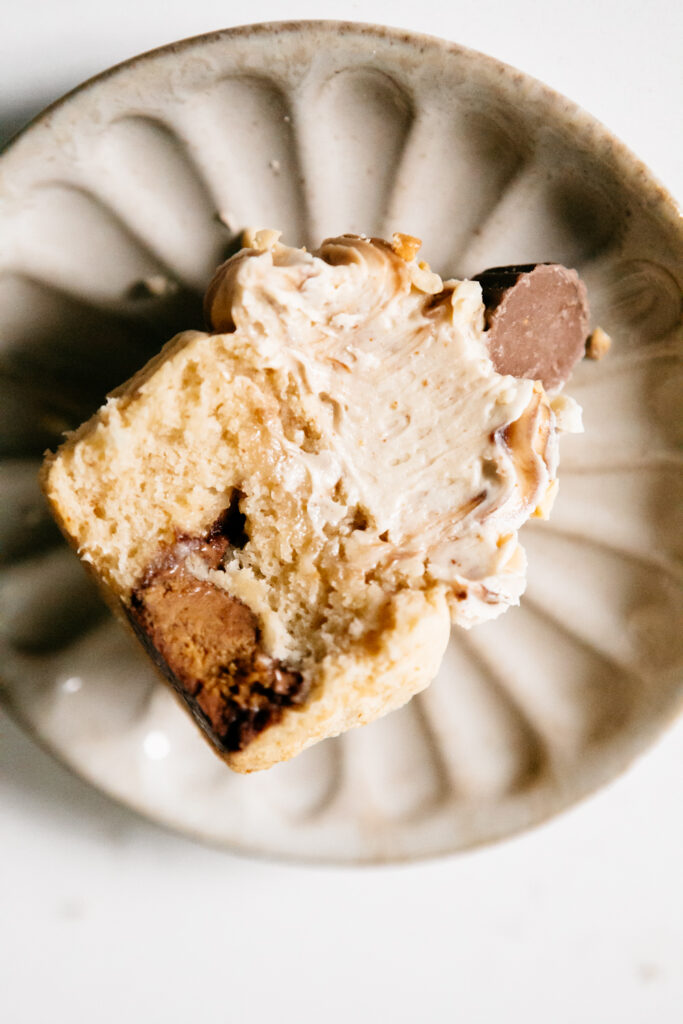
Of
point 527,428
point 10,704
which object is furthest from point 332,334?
point 10,704

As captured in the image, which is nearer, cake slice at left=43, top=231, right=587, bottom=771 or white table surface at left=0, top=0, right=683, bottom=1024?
cake slice at left=43, top=231, right=587, bottom=771

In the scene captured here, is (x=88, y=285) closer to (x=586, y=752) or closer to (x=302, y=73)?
(x=302, y=73)

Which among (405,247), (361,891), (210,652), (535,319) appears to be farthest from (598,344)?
(361,891)

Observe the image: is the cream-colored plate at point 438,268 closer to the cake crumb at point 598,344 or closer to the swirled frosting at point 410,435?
the cake crumb at point 598,344

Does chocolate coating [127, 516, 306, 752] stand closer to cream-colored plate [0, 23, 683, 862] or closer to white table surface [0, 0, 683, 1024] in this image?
cream-colored plate [0, 23, 683, 862]

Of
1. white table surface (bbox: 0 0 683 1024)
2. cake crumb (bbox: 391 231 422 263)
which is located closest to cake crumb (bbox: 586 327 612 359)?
white table surface (bbox: 0 0 683 1024)

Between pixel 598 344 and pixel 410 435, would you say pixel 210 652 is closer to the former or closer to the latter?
pixel 410 435

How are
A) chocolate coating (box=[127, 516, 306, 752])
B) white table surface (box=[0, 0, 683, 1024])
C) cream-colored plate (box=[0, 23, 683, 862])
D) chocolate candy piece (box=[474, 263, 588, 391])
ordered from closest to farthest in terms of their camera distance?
chocolate coating (box=[127, 516, 306, 752])
chocolate candy piece (box=[474, 263, 588, 391])
cream-colored plate (box=[0, 23, 683, 862])
white table surface (box=[0, 0, 683, 1024])
